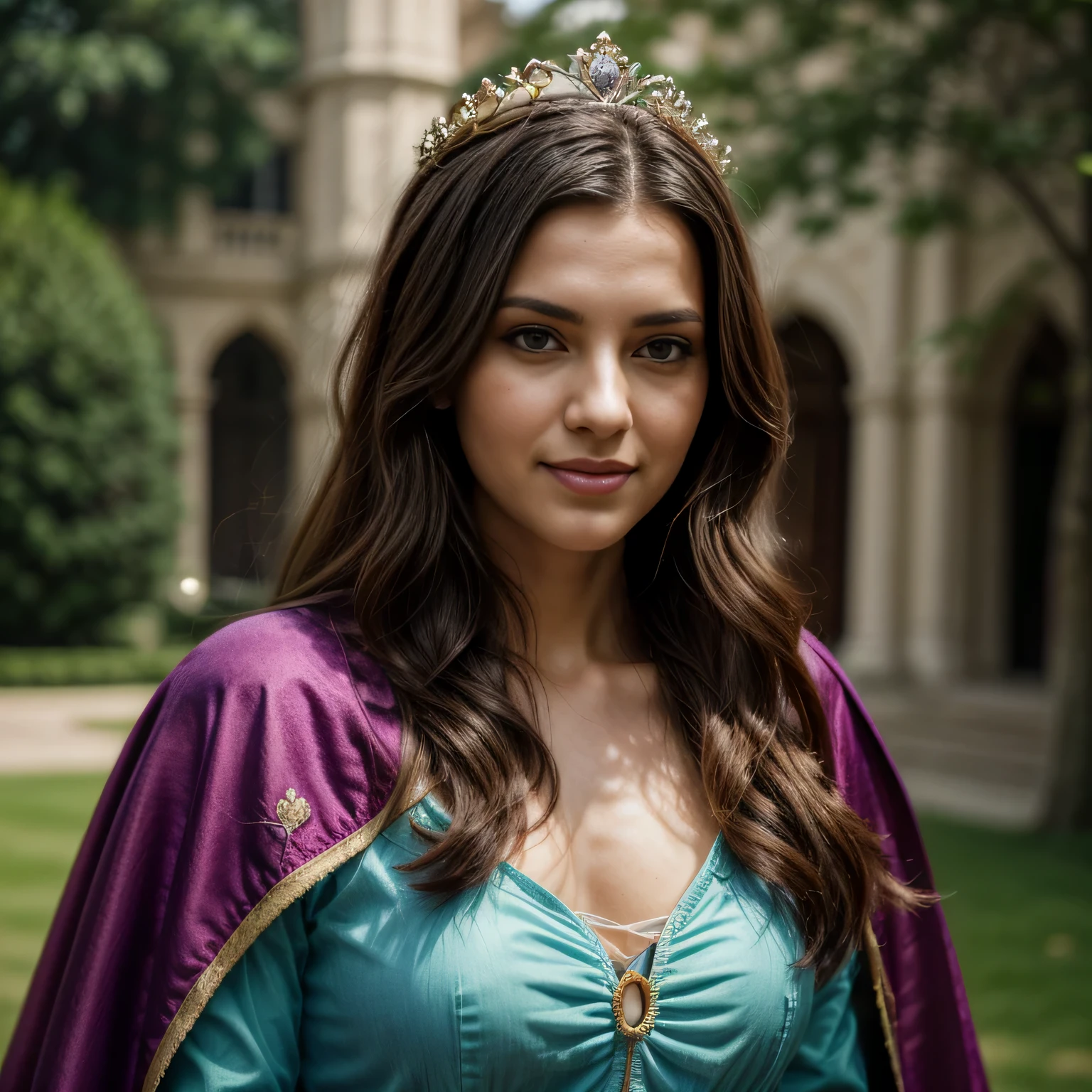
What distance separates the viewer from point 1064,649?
7562 mm

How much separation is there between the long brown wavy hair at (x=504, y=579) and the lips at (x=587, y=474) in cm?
16

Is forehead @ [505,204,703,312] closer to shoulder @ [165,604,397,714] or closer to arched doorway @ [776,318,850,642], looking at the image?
shoulder @ [165,604,397,714]

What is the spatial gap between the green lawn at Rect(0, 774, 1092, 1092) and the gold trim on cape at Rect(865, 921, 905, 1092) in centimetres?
237

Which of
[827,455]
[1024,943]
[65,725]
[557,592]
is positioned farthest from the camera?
[827,455]

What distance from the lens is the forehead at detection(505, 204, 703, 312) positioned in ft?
4.99

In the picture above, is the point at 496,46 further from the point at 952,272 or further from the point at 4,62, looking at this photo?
the point at 952,272

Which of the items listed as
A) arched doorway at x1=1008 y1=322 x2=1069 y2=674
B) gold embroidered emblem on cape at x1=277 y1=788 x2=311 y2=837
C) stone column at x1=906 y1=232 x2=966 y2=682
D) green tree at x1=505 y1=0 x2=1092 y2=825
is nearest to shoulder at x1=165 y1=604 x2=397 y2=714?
gold embroidered emblem on cape at x1=277 y1=788 x2=311 y2=837

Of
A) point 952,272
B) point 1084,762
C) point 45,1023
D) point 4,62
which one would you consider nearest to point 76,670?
point 4,62

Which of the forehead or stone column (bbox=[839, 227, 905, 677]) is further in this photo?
stone column (bbox=[839, 227, 905, 677])

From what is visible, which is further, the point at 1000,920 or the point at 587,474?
the point at 1000,920

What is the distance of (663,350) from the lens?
160 centimetres

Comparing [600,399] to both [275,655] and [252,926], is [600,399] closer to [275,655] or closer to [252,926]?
[275,655]

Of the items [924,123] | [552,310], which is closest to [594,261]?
[552,310]

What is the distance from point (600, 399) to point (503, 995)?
0.64 meters
